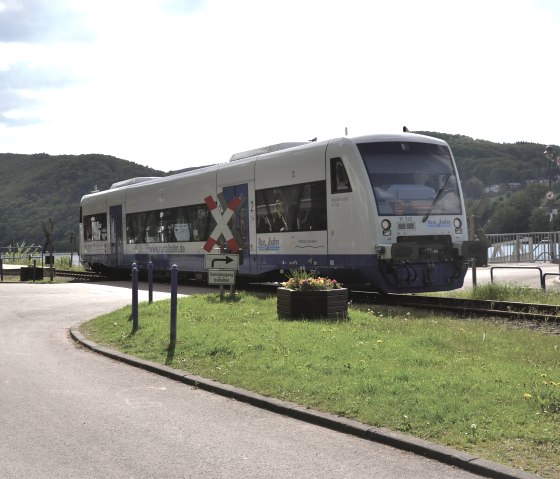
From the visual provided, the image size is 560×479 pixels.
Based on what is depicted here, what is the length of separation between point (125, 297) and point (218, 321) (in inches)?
318

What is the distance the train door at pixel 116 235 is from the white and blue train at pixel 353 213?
9285mm

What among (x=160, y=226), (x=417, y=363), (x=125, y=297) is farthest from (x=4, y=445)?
(x=160, y=226)

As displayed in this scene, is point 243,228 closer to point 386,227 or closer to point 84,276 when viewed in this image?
point 386,227

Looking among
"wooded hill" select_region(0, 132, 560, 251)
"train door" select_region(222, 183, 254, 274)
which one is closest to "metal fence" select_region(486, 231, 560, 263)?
"train door" select_region(222, 183, 254, 274)

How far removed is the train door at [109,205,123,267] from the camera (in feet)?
90.8

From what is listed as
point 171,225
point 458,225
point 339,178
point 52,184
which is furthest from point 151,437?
point 52,184

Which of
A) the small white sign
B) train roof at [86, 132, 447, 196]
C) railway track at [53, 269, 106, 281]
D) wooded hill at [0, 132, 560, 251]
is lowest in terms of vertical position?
railway track at [53, 269, 106, 281]

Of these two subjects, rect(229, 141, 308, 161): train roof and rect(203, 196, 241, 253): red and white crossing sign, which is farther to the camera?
rect(229, 141, 308, 161): train roof

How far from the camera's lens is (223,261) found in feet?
42.2

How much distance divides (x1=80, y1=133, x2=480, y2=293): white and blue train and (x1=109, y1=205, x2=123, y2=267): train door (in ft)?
30.5

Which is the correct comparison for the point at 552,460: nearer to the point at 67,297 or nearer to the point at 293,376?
the point at 293,376

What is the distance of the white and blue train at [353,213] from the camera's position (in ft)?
48.0

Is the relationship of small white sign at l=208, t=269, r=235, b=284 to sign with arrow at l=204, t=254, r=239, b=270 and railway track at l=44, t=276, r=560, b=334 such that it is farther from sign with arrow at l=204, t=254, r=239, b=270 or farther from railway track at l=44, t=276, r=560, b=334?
railway track at l=44, t=276, r=560, b=334

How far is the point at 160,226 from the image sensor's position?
24.2 meters
